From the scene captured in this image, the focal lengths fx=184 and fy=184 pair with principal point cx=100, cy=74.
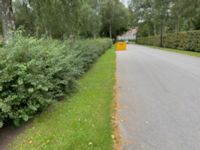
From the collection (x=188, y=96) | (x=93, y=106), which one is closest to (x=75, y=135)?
(x=93, y=106)

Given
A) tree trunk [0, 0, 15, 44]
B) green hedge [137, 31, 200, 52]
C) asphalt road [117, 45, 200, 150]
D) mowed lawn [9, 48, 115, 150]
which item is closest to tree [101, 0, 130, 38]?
green hedge [137, 31, 200, 52]

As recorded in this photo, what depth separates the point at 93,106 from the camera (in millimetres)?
4492

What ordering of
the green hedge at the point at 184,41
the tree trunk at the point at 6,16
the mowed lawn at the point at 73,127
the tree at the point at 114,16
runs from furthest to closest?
the tree at the point at 114,16
the green hedge at the point at 184,41
the tree trunk at the point at 6,16
the mowed lawn at the point at 73,127

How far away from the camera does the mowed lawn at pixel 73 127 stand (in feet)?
9.65

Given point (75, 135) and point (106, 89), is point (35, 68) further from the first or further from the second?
point (106, 89)

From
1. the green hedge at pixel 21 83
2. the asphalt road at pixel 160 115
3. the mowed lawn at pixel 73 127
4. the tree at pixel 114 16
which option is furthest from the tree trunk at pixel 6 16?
the tree at pixel 114 16

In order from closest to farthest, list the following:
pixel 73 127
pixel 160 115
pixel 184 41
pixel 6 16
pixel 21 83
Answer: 1. pixel 21 83
2. pixel 73 127
3. pixel 160 115
4. pixel 6 16
5. pixel 184 41

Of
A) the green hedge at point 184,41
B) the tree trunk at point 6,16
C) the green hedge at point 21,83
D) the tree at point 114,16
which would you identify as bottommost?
the green hedge at point 21,83

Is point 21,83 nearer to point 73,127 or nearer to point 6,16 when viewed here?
point 73,127

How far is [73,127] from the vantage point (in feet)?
11.4

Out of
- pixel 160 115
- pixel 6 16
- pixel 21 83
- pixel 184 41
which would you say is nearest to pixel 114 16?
pixel 184 41

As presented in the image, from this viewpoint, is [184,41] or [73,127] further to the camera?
[184,41]

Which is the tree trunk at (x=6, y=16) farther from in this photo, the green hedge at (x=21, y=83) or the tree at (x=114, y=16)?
the tree at (x=114, y=16)

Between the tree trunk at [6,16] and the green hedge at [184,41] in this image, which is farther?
the green hedge at [184,41]
